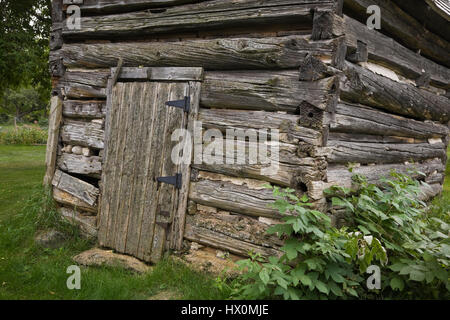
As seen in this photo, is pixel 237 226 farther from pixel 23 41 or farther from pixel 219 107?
pixel 23 41

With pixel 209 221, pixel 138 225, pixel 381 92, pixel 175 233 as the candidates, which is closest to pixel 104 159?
pixel 138 225

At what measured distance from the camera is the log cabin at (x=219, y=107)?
11.0ft

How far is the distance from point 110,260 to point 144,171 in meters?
1.15

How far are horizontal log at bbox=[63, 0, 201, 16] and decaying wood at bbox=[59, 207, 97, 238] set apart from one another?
9.31 ft

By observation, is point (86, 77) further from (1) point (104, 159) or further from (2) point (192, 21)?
(2) point (192, 21)

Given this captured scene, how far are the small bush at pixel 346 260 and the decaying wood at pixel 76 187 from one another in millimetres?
2438

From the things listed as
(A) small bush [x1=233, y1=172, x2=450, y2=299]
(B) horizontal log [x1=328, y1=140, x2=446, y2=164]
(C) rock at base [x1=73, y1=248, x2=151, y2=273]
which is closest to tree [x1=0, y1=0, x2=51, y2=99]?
(C) rock at base [x1=73, y1=248, x2=151, y2=273]

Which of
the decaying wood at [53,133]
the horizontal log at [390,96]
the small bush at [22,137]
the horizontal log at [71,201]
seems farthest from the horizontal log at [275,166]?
the small bush at [22,137]

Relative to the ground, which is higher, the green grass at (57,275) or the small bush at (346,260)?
the small bush at (346,260)

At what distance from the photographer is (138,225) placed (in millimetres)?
4250

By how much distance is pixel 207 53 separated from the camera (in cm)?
386

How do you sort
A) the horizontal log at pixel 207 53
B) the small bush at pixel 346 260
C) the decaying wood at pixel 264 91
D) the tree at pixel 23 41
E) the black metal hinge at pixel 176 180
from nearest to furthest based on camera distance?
the small bush at pixel 346 260 < the decaying wood at pixel 264 91 < the horizontal log at pixel 207 53 < the black metal hinge at pixel 176 180 < the tree at pixel 23 41

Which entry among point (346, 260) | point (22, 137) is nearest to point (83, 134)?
point (346, 260)

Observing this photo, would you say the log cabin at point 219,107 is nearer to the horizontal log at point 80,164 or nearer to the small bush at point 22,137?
the horizontal log at point 80,164
